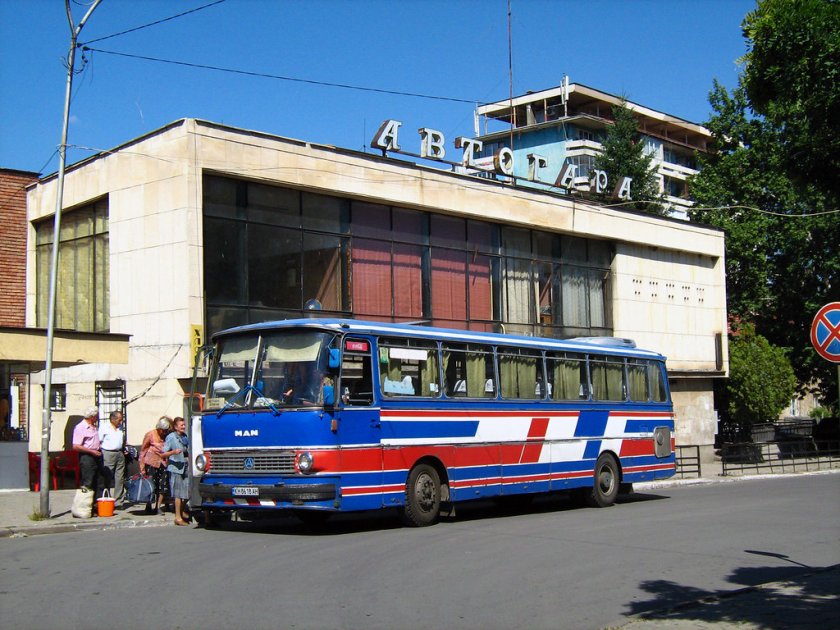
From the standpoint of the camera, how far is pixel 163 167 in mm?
22734

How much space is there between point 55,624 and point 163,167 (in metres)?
15.9

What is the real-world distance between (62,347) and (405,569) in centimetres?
1274

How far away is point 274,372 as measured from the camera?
14945mm

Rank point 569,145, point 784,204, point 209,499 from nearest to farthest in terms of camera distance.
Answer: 1. point 209,499
2. point 784,204
3. point 569,145

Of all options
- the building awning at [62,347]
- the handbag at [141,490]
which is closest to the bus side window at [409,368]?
the handbag at [141,490]

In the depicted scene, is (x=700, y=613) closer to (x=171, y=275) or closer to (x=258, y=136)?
(x=171, y=275)

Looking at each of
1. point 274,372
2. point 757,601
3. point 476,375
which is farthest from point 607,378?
point 757,601

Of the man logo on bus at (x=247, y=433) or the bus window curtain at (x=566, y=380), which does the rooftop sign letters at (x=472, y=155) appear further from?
the man logo on bus at (x=247, y=433)

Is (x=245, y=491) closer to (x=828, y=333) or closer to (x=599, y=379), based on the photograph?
(x=828, y=333)

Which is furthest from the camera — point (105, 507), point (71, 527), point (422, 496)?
point (105, 507)

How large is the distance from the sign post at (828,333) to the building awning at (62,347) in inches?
601

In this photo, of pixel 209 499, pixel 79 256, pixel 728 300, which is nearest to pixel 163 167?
pixel 79 256

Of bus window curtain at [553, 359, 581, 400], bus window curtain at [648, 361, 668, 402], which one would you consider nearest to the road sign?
bus window curtain at [553, 359, 581, 400]

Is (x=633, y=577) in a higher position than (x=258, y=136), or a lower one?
lower
